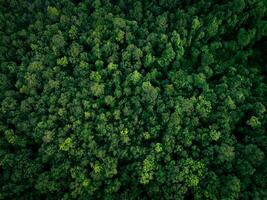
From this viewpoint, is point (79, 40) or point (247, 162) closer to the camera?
point (247, 162)

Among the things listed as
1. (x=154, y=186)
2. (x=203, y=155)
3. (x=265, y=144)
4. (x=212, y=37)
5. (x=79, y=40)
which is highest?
(x=212, y=37)

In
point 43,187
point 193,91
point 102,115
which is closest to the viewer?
point 43,187

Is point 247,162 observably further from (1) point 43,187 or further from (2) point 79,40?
(2) point 79,40

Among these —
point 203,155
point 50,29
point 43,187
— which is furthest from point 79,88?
point 203,155

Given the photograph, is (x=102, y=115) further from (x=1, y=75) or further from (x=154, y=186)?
(x=1, y=75)

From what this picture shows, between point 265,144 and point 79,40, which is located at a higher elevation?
point 79,40

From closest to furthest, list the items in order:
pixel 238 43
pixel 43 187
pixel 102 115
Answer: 1. pixel 43 187
2. pixel 102 115
3. pixel 238 43
